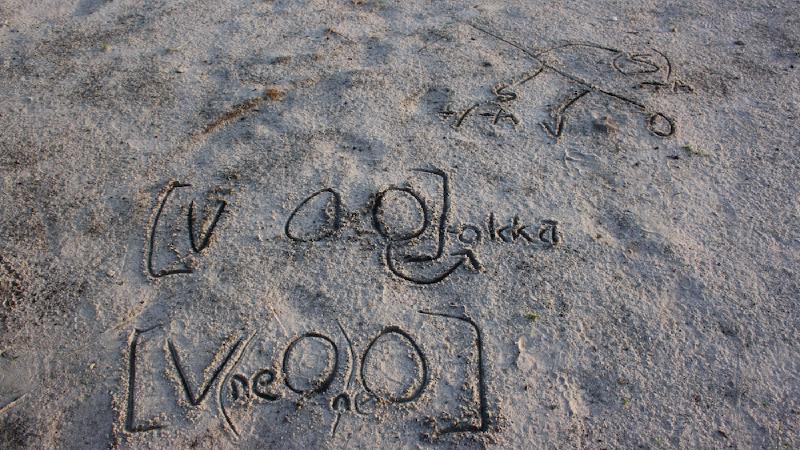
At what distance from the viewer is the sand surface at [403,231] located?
243 cm

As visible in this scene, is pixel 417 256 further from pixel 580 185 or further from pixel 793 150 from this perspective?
pixel 793 150

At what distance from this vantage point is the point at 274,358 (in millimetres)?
2566

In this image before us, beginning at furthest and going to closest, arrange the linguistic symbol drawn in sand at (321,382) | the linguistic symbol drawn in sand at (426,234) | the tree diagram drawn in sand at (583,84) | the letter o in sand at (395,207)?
the tree diagram drawn in sand at (583,84), the letter o in sand at (395,207), the linguistic symbol drawn in sand at (426,234), the linguistic symbol drawn in sand at (321,382)

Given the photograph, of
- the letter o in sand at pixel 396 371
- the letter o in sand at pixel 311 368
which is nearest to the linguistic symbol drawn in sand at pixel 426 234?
the letter o in sand at pixel 396 371

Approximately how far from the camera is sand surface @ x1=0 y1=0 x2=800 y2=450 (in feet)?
7.97

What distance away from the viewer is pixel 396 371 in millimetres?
2527

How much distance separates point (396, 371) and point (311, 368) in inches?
13.8

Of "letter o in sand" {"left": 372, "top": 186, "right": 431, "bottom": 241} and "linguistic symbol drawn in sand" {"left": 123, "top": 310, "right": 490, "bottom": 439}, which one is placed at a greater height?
"letter o in sand" {"left": 372, "top": 186, "right": 431, "bottom": 241}

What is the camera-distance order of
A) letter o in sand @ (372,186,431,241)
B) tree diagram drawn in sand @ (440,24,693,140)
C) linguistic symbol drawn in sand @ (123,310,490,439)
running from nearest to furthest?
linguistic symbol drawn in sand @ (123,310,490,439)
letter o in sand @ (372,186,431,241)
tree diagram drawn in sand @ (440,24,693,140)

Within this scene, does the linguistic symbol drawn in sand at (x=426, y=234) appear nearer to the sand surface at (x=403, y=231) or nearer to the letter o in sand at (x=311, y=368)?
the sand surface at (x=403, y=231)

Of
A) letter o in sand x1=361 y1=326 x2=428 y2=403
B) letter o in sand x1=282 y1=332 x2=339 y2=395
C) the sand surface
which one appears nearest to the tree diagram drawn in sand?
the sand surface

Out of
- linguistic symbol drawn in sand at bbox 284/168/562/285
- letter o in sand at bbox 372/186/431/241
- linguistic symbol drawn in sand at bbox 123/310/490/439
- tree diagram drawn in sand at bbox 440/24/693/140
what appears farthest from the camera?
tree diagram drawn in sand at bbox 440/24/693/140

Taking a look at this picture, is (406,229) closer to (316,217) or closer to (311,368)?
(316,217)

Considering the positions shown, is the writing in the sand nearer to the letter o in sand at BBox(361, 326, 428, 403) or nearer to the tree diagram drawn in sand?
the letter o in sand at BBox(361, 326, 428, 403)
